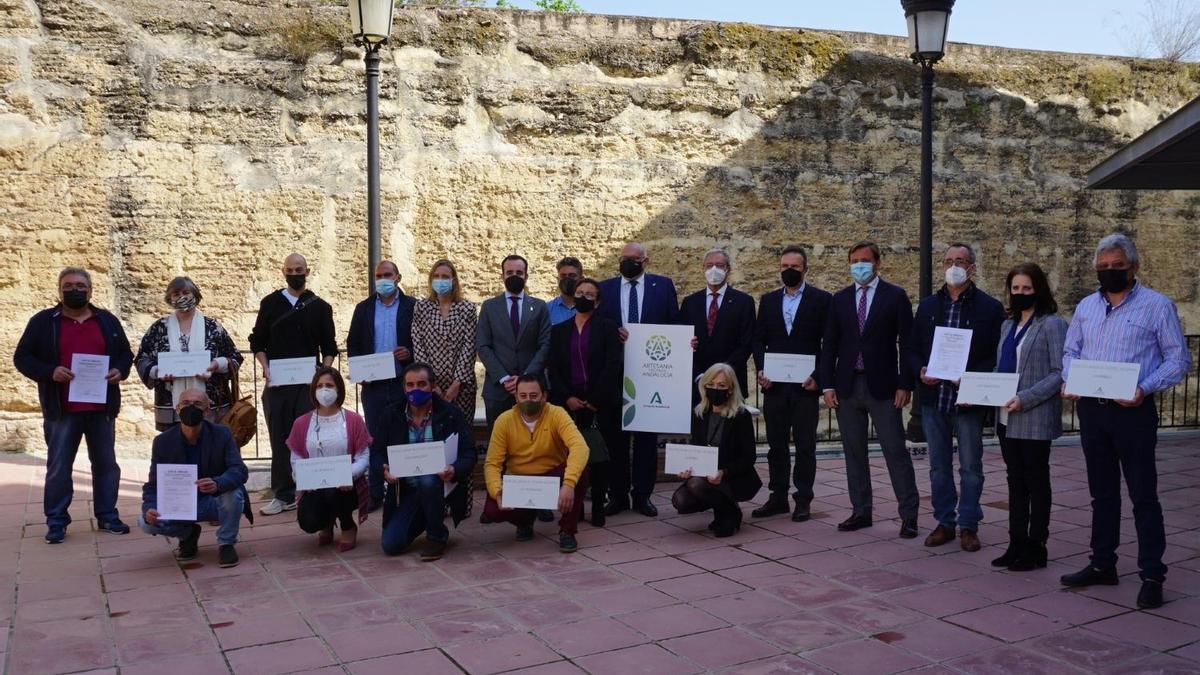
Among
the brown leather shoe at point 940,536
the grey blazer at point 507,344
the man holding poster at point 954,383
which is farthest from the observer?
the grey blazer at point 507,344

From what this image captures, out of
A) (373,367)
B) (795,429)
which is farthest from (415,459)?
(795,429)

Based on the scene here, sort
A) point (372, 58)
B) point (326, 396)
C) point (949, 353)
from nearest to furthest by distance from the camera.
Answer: point (949, 353), point (326, 396), point (372, 58)

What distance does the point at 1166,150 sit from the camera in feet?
24.8

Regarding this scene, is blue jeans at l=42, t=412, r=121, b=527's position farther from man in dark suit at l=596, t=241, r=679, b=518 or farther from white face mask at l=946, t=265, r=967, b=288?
white face mask at l=946, t=265, r=967, b=288

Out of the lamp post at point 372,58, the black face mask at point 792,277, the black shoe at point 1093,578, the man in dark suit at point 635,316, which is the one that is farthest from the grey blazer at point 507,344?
the black shoe at point 1093,578

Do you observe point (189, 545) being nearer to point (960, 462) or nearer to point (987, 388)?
point (960, 462)

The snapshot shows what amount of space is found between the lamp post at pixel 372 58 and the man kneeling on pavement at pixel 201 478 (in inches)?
68.5

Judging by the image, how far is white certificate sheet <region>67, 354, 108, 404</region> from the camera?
6816 millimetres

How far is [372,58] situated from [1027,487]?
5.32 metres

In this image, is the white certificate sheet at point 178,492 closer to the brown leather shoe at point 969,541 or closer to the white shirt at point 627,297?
the white shirt at point 627,297

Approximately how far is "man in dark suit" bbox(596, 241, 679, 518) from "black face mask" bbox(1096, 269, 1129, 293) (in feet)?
9.81

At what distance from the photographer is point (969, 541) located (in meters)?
6.35

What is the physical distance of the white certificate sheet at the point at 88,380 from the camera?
6816 millimetres

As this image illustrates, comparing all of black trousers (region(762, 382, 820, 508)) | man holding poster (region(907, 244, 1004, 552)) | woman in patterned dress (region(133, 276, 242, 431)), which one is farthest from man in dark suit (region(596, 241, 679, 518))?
woman in patterned dress (region(133, 276, 242, 431))
